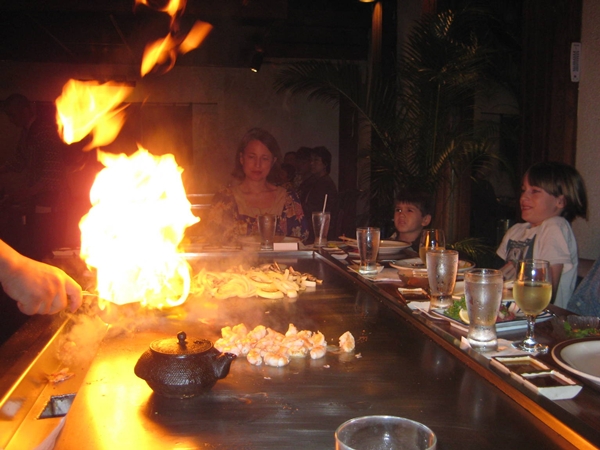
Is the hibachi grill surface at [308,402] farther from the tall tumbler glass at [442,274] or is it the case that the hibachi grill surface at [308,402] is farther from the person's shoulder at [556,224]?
the person's shoulder at [556,224]

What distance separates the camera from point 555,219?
11.8 ft

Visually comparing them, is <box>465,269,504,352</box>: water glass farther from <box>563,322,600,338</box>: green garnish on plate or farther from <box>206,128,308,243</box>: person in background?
<box>206,128,308,243</box>: person in background

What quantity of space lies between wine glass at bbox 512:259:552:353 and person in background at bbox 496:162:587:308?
176 centimetres

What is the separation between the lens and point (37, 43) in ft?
Answer: 27.0

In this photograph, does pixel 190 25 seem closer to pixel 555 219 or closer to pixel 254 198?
pixel 254 198

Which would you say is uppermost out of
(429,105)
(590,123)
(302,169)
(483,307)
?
(429,105)

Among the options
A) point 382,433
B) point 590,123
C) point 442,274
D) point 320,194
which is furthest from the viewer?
point 320,194

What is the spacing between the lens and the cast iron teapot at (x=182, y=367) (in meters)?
1.44

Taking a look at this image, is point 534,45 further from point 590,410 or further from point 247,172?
point 590,410

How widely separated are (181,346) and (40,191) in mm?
6685

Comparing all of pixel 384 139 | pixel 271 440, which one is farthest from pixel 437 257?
pixel 384 139

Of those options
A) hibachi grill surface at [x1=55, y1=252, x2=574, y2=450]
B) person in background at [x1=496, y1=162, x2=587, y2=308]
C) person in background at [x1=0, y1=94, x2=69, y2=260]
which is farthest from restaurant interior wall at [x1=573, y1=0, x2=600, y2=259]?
person in background at [x1=0, y1=94, x2=69, y2=260]

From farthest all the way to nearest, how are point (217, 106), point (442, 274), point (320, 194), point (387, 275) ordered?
point (217, 106), point (320, 194), point (387, 275), point (442, 274)

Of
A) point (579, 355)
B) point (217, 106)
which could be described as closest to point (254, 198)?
point (579, 355)
